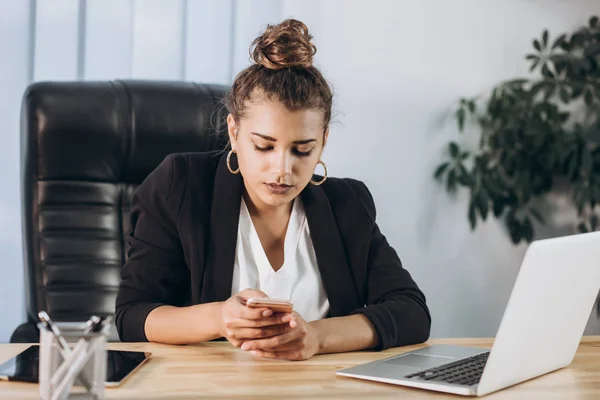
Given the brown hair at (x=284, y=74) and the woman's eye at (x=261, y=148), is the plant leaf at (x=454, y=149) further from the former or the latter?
the woman's eye at (x=261, y=148)

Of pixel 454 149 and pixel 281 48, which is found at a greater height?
pixel 281 48

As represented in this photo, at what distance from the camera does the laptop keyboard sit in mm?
1111

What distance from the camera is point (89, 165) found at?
1908 mm

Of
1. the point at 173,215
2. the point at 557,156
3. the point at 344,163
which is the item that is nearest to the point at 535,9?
the point at 557,156

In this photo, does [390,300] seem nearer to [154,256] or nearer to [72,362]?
[154,256]

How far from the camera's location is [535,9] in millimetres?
3223

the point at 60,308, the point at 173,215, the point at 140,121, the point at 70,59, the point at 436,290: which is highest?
the point at 70,59

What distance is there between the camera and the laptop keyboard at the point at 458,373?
111 centimetres

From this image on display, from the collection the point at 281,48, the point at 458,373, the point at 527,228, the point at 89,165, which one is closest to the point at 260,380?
the point at 458,373

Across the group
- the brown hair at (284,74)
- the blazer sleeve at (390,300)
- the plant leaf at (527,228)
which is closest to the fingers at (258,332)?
the blazer sleeve at (390,300)

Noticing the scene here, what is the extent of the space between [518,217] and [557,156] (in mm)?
339

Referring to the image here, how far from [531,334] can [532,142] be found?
6.58 ft

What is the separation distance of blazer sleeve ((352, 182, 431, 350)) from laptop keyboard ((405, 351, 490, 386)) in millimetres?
197

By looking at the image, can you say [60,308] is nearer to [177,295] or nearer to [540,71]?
[177,295]
